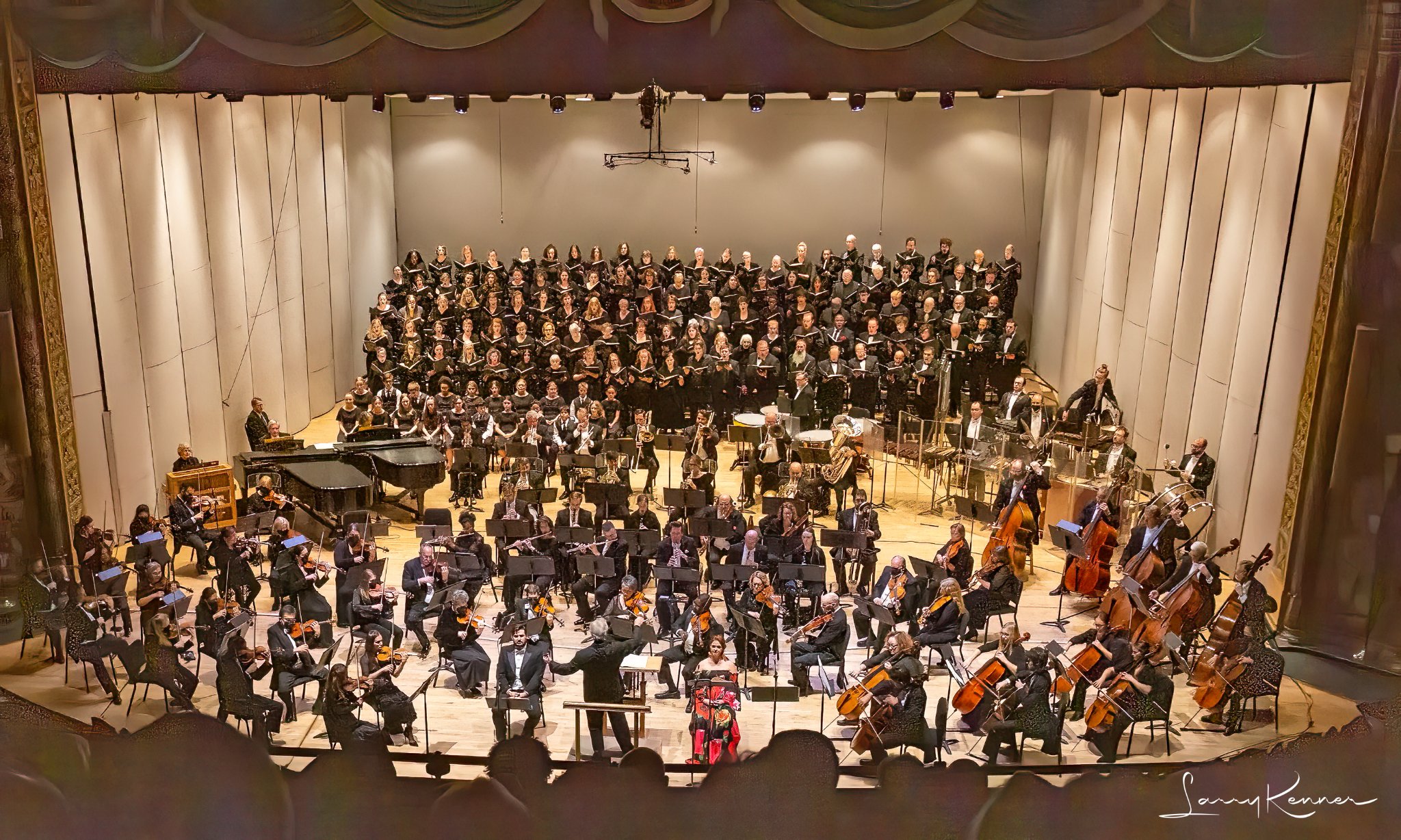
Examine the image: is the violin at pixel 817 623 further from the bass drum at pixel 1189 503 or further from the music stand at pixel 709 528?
the bass drum at pixel 1189 503

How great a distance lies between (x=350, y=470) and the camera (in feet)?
41.5

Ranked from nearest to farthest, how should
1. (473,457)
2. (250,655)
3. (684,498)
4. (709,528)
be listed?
(250,655), (709,528), (684,498), (473,457)

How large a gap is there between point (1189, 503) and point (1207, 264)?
2.67 meters

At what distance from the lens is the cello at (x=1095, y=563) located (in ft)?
35.6

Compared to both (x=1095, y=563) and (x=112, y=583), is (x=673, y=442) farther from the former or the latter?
(x=112, y=583)

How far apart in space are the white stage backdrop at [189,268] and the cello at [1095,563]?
355 inches

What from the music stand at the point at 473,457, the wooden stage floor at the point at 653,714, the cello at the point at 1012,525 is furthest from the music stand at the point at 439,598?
the cello at the point at 1012,525

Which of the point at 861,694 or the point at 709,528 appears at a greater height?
the point at 709,528

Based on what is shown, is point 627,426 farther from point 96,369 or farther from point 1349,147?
point 1349,147

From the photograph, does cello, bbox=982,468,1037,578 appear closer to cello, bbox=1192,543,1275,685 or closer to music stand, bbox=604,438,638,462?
cello, bbox=1192,543,1275,685

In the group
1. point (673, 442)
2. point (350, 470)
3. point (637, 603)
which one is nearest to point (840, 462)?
point (673, 442)

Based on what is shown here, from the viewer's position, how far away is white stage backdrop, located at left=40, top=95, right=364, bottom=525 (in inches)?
452

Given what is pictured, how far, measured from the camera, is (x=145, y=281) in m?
12.5

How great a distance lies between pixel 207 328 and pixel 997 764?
9794mm
